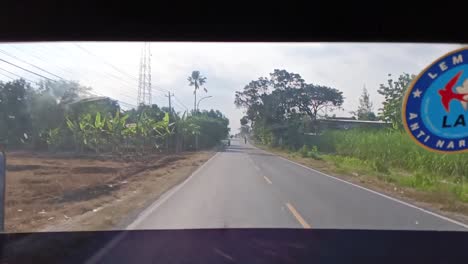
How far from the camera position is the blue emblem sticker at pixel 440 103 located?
11531 millimetres

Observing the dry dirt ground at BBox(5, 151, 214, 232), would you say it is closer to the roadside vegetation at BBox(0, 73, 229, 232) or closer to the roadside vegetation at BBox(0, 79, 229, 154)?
the roadside vegetation at BBox(0, 73, 229, 232)

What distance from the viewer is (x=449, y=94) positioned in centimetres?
1265

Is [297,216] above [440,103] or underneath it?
underneath

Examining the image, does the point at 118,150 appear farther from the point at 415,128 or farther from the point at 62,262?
the point at 62,262

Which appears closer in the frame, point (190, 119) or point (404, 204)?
point (404, 204)

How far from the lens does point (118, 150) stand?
38031 mm

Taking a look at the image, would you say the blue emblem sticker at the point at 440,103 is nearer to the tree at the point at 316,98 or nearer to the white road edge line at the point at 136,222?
the white road edge line at the point at 136,222

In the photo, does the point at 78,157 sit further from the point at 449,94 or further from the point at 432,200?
the point at 449,94

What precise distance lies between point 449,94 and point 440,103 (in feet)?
1.29

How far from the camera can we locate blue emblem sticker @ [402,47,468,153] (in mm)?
11531

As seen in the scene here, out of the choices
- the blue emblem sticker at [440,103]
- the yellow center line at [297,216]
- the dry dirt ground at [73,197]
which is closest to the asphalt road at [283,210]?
the yellow center line at [297,216]

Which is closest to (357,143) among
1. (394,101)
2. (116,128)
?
(394,101)
